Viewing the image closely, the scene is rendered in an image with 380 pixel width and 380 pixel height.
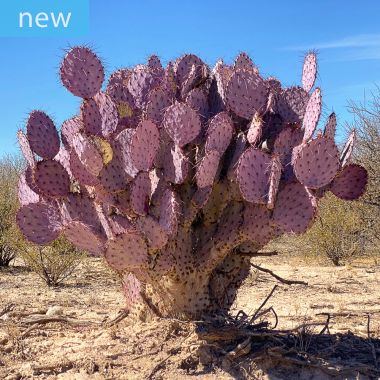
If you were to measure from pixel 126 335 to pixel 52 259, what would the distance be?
5.78 meters

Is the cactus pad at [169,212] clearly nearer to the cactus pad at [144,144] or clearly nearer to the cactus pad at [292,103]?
the cactus pad at [144,144]

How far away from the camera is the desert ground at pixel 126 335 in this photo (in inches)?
184

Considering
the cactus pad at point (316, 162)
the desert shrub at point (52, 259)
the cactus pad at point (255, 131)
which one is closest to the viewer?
the cactus pad at point (316, 162)

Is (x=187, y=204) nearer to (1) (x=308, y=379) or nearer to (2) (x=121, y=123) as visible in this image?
(2) (x=121, y=123)

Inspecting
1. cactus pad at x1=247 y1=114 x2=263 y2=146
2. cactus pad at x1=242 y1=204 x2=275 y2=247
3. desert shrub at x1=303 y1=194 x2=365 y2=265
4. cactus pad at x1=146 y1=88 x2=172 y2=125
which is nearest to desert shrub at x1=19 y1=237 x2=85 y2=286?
desert shrub at x1=303 y1=194 x2=365 y2=265

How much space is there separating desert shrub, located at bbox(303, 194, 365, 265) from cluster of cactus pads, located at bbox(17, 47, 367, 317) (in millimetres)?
8807

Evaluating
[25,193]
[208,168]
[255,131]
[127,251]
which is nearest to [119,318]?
[127,251]

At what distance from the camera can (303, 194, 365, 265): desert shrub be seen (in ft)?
45.3

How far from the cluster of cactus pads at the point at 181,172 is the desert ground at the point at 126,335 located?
355 millimetres

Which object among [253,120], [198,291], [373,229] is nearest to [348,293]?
[373,229]

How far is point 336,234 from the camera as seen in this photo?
1410cm

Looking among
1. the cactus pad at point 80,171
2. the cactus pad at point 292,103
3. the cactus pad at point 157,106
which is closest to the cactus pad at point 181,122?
the cactus pad at point 157,106

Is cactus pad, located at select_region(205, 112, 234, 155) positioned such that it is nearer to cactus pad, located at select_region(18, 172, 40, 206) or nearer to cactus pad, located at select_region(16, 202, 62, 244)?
cactus pad, located at select_region(16, 202, 62, 244)

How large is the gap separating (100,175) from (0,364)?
1.71m
